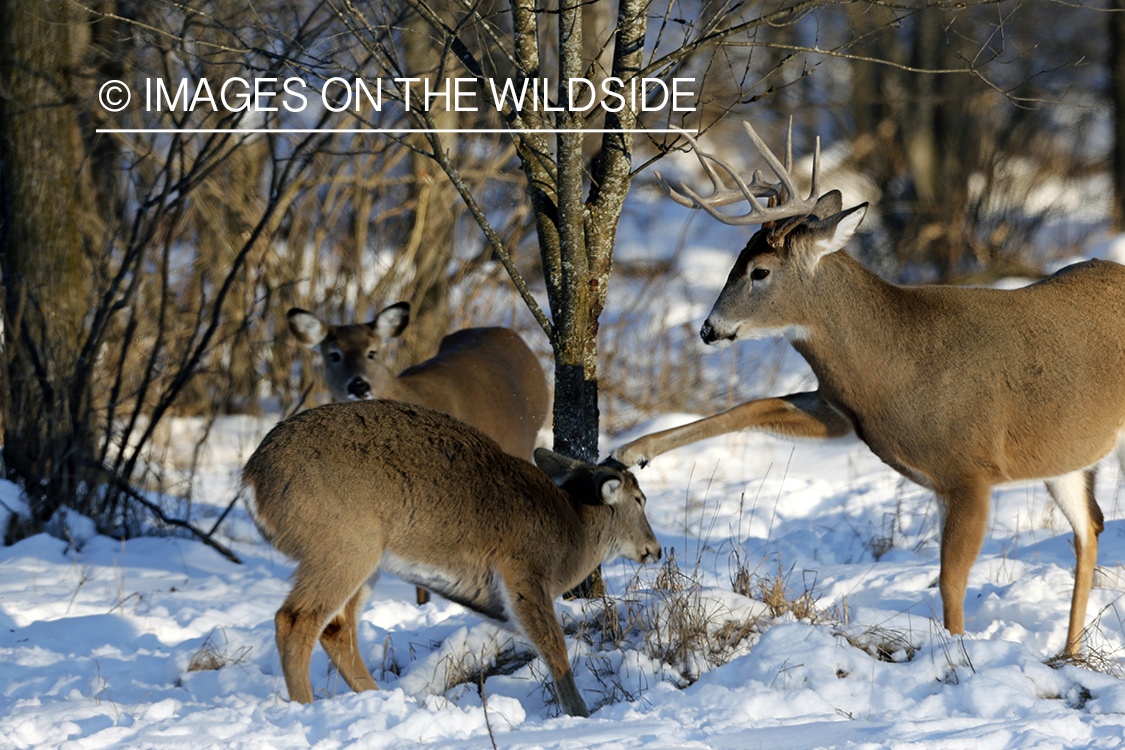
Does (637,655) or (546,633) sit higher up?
(546,633)

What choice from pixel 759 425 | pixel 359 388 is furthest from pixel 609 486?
pixel 359 388

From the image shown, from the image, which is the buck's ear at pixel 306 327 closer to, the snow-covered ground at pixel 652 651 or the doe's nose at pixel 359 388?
the doe's nose at pixel 359 388

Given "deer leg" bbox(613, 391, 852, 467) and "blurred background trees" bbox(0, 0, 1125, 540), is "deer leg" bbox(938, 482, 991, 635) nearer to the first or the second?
"deer leg" bbox(613, 391, 852, 467)

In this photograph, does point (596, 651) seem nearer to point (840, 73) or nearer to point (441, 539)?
point (441, 539)

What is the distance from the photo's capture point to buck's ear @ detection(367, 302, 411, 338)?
9008mm

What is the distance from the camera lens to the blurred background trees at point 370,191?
589cm

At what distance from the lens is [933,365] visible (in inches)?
211

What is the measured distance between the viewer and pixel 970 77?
2116 cm

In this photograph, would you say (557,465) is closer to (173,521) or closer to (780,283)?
(780,283)

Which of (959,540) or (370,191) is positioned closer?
(959,540)

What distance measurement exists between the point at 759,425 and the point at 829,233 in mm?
979

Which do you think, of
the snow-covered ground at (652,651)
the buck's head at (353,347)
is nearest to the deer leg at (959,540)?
the snow-covered ground at (652,651)

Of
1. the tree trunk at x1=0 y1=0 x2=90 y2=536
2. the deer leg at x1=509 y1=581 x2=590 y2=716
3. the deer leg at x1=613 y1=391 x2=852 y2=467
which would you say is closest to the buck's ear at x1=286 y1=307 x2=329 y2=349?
the tree trunk at x1=0 y1=0 x2=90 y2=536

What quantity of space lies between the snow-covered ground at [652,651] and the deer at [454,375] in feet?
4.33
